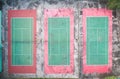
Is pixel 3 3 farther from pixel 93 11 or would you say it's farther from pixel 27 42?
pixel 93 11

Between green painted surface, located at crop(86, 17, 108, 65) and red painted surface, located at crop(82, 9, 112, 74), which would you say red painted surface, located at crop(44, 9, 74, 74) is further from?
green painted surface, located at crop(86, 17, 108, 65)

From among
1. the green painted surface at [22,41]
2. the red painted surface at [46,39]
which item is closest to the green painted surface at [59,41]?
the red painted surface at [46,39]

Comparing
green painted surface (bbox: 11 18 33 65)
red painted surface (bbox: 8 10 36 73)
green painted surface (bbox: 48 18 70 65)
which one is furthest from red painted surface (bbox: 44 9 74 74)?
green painted surface (bbox: 11 18 33 65)

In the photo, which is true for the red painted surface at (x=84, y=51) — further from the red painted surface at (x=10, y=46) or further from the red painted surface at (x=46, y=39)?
the red painted surface at (x=10, y=46)

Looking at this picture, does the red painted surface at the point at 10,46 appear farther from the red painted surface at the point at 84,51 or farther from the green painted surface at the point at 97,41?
the green painted surface at the point at 97,41

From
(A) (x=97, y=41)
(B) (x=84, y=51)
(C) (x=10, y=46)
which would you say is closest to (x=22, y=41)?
(C) (x=10, y=46)

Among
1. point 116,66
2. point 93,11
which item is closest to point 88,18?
point 93,11
